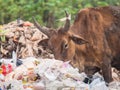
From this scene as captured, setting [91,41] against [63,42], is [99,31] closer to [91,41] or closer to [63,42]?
[91,41]

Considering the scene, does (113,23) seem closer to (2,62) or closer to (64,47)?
(64,47)

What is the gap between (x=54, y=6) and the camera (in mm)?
14703

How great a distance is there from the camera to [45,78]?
656 cm

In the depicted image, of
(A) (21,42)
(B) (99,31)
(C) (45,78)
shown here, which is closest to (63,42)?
(B) (99,31)

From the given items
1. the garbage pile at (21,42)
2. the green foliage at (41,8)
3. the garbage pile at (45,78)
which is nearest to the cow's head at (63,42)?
the garbage pile at (45,78)

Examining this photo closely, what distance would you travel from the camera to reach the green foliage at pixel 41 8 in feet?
48.6

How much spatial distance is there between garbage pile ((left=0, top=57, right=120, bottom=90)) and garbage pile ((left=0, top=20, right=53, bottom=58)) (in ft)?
9.40

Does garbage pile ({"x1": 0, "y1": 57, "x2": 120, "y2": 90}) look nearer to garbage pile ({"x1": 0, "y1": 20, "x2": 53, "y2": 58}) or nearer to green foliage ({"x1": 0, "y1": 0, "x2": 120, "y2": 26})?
garbage pile ({"x1": 0, "y1": 20, "x2": 53, "y2": 58})

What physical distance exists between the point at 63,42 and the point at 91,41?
63cm

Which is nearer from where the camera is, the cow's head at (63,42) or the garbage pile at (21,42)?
the cow's head at (63,42)

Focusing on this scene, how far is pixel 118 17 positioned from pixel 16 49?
93.5 inches

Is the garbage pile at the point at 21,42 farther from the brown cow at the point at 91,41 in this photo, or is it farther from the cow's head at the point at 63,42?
the cow's head at the point at 63,42

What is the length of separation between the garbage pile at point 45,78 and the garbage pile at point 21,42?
2.87 meters

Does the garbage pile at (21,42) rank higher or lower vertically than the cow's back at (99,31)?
lower
